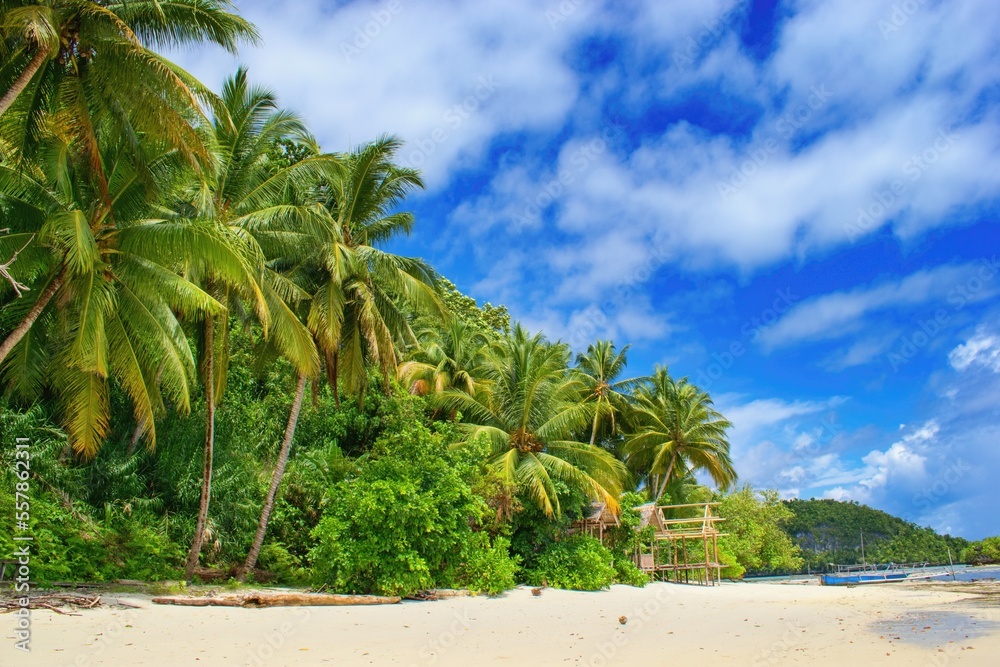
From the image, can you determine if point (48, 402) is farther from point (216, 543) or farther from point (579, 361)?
point (579, 361)

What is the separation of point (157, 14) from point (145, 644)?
8.38 meters

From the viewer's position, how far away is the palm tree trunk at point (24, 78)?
27.3ft

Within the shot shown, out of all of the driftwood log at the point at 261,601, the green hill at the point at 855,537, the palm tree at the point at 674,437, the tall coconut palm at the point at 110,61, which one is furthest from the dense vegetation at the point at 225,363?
the green hill at the point at 855,537

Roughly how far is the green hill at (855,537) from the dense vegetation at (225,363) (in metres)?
85.0

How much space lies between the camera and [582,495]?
19844mm

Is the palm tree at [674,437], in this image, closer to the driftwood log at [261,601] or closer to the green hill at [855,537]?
the driftwood log at [261,601]

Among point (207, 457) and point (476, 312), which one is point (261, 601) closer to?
point (207, 457)

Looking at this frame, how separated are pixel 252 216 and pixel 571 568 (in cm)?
1265

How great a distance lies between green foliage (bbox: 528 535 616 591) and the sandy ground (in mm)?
5176

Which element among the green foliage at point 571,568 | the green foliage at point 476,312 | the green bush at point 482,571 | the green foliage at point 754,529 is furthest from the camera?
the green foliage at point 754,529

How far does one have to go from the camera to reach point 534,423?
66.7ft

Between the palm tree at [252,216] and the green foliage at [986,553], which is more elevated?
the palm tree at [252,216]

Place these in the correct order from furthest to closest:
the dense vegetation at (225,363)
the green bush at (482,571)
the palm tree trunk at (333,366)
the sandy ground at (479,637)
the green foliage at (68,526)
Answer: the palm tree trunk at (333,366), the green bush at (482,571), the green foliage at (68,526), the dense vegetation at (225,363), the sandy ground at (479,637)

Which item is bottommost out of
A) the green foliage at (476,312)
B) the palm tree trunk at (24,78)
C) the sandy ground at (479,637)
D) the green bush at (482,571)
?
the sandy ground at (479,637)
